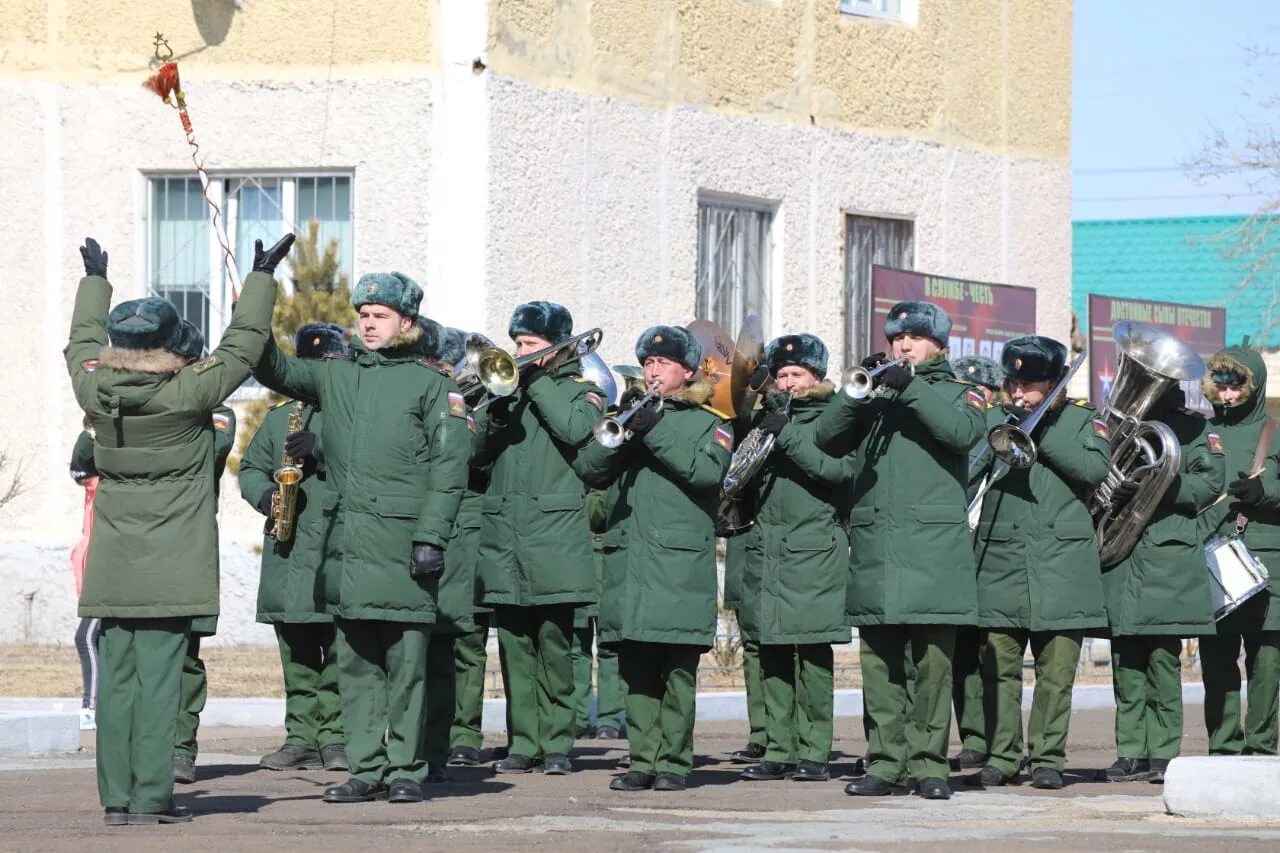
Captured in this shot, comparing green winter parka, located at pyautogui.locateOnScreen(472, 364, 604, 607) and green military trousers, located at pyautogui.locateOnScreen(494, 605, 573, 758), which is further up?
green winter parka, located at pyautogui.locateOnScreen(472, 364, 604, 607)

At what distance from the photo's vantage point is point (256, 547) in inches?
760

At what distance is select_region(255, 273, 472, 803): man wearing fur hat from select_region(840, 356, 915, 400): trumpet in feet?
5.25

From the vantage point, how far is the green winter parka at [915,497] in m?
10.8

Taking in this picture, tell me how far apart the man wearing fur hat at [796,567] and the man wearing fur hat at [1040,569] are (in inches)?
28.6

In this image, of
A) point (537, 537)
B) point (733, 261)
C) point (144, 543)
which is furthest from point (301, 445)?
point (733, 261)

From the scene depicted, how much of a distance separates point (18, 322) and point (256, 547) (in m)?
2.97

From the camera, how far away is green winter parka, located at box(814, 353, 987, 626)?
35.4ft

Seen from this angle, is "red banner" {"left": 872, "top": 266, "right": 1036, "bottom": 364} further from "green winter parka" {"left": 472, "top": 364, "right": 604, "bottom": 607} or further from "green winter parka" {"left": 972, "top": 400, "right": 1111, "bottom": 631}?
"green winter parka" {"left": 472, "top": 364, "right": 604, "bottom": 607}

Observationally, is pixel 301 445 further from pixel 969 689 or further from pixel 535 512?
pixel 969 689

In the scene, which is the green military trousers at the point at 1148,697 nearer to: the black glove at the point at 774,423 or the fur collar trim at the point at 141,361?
the black glove at the point at 774,423

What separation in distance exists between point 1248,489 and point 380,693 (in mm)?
4700

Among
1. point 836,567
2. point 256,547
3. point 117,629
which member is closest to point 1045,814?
point 836,567

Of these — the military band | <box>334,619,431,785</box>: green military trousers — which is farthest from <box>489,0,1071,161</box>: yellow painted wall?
<box>334,619,431,785</box>: green military trousers

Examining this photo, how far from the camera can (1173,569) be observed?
491 inches
